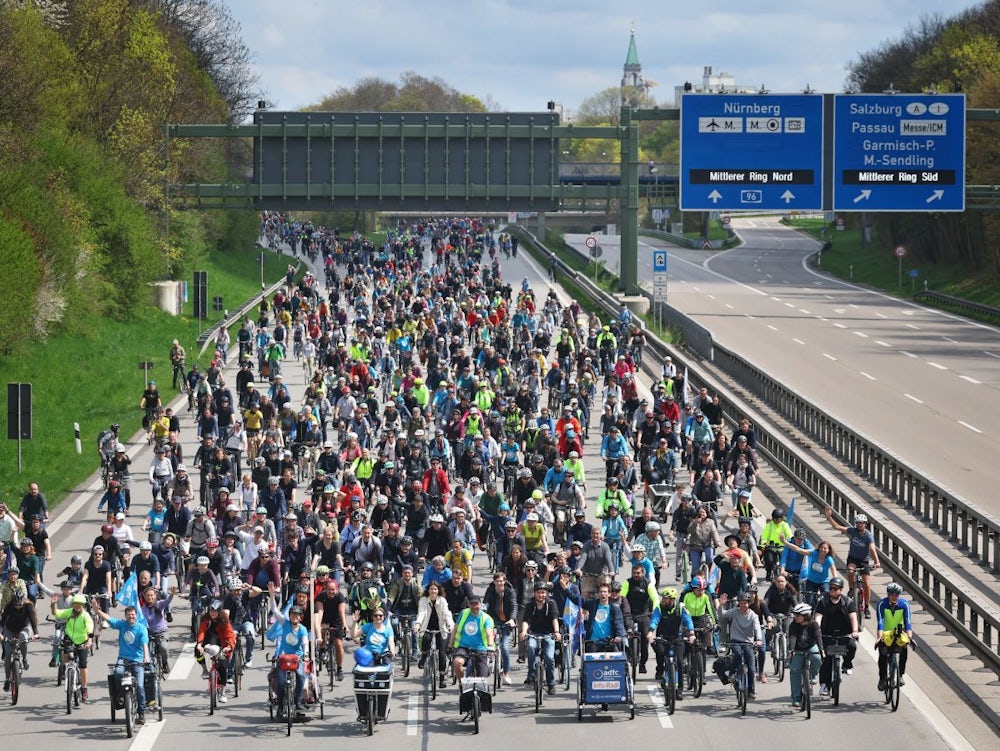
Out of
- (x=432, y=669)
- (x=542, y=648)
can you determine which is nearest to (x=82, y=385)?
(x=432, y=669)

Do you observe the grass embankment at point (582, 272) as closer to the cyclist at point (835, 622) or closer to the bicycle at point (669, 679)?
the cyclist at point (835, 622)

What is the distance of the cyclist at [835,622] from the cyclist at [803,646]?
19 centimetres

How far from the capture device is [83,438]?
133ft

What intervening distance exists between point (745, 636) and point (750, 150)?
138 feet

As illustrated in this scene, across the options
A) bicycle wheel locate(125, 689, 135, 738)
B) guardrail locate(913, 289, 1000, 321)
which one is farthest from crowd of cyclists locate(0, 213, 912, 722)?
guardrail locate(913, 289, 1000, 321)

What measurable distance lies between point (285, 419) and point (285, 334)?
17956mm

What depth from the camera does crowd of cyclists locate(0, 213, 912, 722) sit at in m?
19.5

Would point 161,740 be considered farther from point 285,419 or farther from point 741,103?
point 741,103

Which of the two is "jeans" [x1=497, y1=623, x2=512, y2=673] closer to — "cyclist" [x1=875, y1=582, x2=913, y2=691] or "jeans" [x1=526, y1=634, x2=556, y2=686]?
"jeans" [x1=526, y1=634, x2=556, y2=686]

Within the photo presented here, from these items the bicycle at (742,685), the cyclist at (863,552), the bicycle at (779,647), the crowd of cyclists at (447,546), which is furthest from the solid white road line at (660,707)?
the cyclist at (863,552)

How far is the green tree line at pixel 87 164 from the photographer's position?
5394 centimetres

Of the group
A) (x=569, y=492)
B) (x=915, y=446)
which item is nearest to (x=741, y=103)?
(x=915, y=446)

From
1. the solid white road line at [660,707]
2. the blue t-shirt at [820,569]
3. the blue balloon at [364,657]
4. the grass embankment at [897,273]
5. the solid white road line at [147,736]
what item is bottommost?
the solid white road line at [147,736]

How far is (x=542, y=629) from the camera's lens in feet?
64.2
